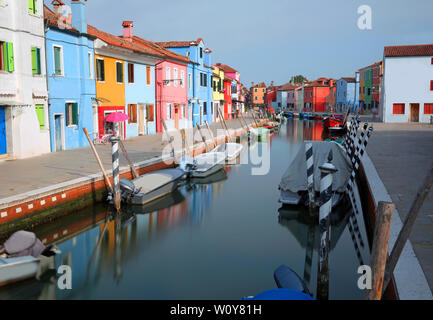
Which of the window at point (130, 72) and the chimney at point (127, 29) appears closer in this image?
the window at point (130, 72)

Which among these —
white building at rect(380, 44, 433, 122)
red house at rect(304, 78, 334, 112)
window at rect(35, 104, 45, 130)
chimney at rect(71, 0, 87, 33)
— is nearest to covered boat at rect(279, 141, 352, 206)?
window at rect(35, 104, 45, 130)

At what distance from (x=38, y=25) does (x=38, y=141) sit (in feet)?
14.9

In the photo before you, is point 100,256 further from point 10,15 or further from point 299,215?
point 10,15

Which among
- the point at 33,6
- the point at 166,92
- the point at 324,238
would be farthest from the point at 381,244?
the point at 166,92

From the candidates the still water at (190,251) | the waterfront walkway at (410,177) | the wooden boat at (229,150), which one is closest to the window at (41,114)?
the still water at (190,251)

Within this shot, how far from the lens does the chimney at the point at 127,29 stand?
1161 inches

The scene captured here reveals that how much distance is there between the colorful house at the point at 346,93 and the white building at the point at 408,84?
99.4 ft

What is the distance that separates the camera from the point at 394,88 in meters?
41.4

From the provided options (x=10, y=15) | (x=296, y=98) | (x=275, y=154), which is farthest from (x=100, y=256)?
(x=296, y=98)

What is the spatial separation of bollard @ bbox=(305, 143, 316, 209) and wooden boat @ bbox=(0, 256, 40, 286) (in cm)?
654

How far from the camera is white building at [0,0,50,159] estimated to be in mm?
15031

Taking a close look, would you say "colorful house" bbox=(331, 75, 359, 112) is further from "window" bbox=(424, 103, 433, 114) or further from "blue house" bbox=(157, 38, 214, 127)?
"blue house" bbox=(157, 38, 214, 127)

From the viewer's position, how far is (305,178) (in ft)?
38.0

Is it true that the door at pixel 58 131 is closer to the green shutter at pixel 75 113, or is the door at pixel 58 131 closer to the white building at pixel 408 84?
the green shutter at pixel 75 113
